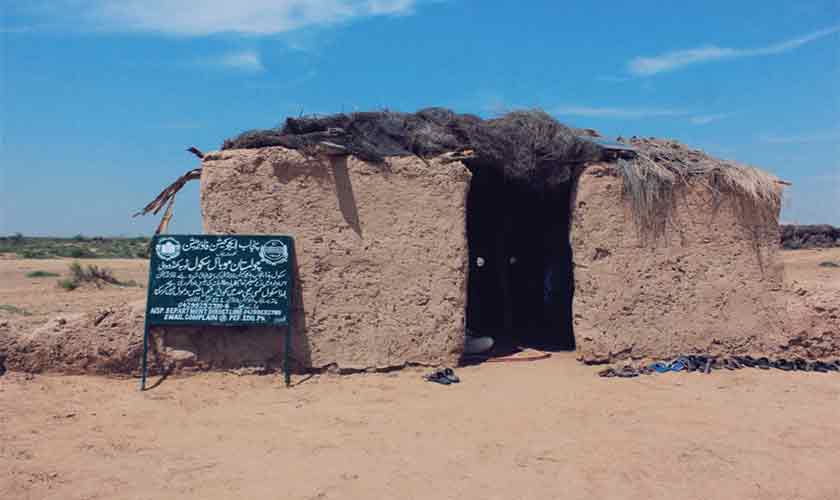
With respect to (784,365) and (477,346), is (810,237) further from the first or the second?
(477,346)

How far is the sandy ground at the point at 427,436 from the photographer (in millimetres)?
3672

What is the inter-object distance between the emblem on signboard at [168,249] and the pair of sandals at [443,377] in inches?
101

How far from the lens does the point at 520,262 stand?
9.78 m

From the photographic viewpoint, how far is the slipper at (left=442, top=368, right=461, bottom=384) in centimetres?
562

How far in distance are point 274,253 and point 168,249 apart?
969 millimetres

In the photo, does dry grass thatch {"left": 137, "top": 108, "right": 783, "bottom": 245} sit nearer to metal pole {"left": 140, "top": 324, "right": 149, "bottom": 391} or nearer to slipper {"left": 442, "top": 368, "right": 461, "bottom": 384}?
metal pole {"left": 140, "top": 324, "right": 149, "bottom": 391}

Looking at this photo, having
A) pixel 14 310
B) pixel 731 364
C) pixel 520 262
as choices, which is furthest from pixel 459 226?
pixel 14 310

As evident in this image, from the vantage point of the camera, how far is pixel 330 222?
19.3ft

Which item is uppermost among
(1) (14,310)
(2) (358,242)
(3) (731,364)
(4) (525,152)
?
(4) (525,152)

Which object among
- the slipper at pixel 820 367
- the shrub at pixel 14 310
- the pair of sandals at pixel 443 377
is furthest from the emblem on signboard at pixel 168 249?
the slipper at pixel 820 367

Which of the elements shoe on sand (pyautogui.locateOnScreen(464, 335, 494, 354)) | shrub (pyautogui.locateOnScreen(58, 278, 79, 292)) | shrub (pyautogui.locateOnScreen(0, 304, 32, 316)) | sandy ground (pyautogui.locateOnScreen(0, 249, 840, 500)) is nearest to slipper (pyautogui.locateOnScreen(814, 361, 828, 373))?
sandy ground (pyautogui.locateOnScreen(0, 249, 840, 500))

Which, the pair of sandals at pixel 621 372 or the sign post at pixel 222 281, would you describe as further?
the pair of sandals at pixel 621 372

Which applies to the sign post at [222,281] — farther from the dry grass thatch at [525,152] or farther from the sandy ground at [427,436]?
the dry grass thatch at [525,152]

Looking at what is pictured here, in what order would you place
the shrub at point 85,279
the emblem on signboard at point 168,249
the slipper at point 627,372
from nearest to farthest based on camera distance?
the emblem on signboard at point 168,249
the slipper at point 627,372
the shrub at point 85,279
